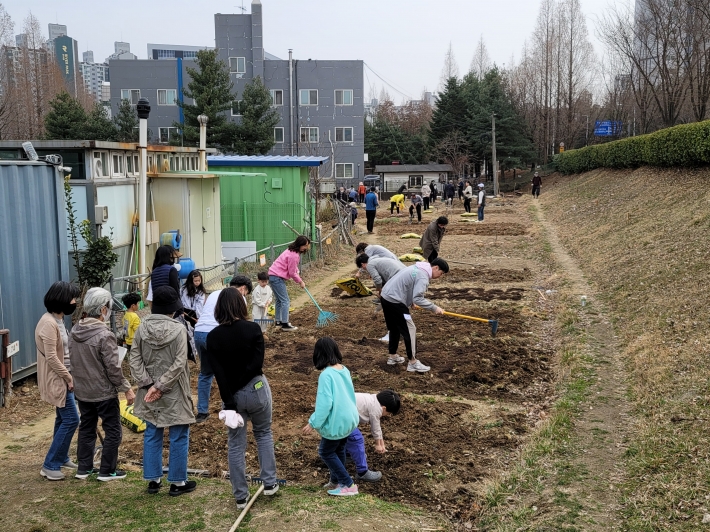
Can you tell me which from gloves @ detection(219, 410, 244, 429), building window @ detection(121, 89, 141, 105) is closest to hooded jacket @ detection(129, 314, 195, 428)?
gloves @ detection(219, 410, 244, 429)

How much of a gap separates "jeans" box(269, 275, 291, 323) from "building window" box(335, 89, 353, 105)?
141 feet

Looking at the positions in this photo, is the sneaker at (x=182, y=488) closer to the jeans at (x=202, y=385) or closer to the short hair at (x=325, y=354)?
the short hair at (x=325, y=354)

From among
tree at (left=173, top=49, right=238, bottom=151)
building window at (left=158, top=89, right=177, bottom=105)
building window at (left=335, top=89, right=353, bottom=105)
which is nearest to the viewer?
tree at (left=173, top=49, right=238, bottom=151)

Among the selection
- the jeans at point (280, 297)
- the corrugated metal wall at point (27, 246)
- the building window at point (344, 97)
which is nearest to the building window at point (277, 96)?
the building window at point (344, 97)

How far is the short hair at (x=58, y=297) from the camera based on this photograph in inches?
224

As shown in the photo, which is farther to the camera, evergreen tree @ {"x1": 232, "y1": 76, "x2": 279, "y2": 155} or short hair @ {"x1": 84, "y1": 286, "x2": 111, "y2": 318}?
evergreen tree @ {"x1": 232, "y1": 76, "x2": 279, "y2": 155}

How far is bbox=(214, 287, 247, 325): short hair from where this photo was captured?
196 inches

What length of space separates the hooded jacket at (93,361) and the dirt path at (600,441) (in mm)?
3737

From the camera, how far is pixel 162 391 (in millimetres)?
5246

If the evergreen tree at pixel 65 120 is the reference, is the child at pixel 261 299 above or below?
below

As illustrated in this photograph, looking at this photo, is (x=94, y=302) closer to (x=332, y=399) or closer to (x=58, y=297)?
(x=58, y=297)

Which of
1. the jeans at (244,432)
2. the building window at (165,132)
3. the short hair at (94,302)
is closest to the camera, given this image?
the jeans at (244,432)

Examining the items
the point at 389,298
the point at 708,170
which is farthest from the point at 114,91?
the point at 389,298

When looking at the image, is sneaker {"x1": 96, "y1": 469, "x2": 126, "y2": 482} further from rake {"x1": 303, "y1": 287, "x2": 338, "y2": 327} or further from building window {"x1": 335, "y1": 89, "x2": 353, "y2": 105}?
building window {"x1": 335, "y1": 89, "x2": 353, "y2": 105}
